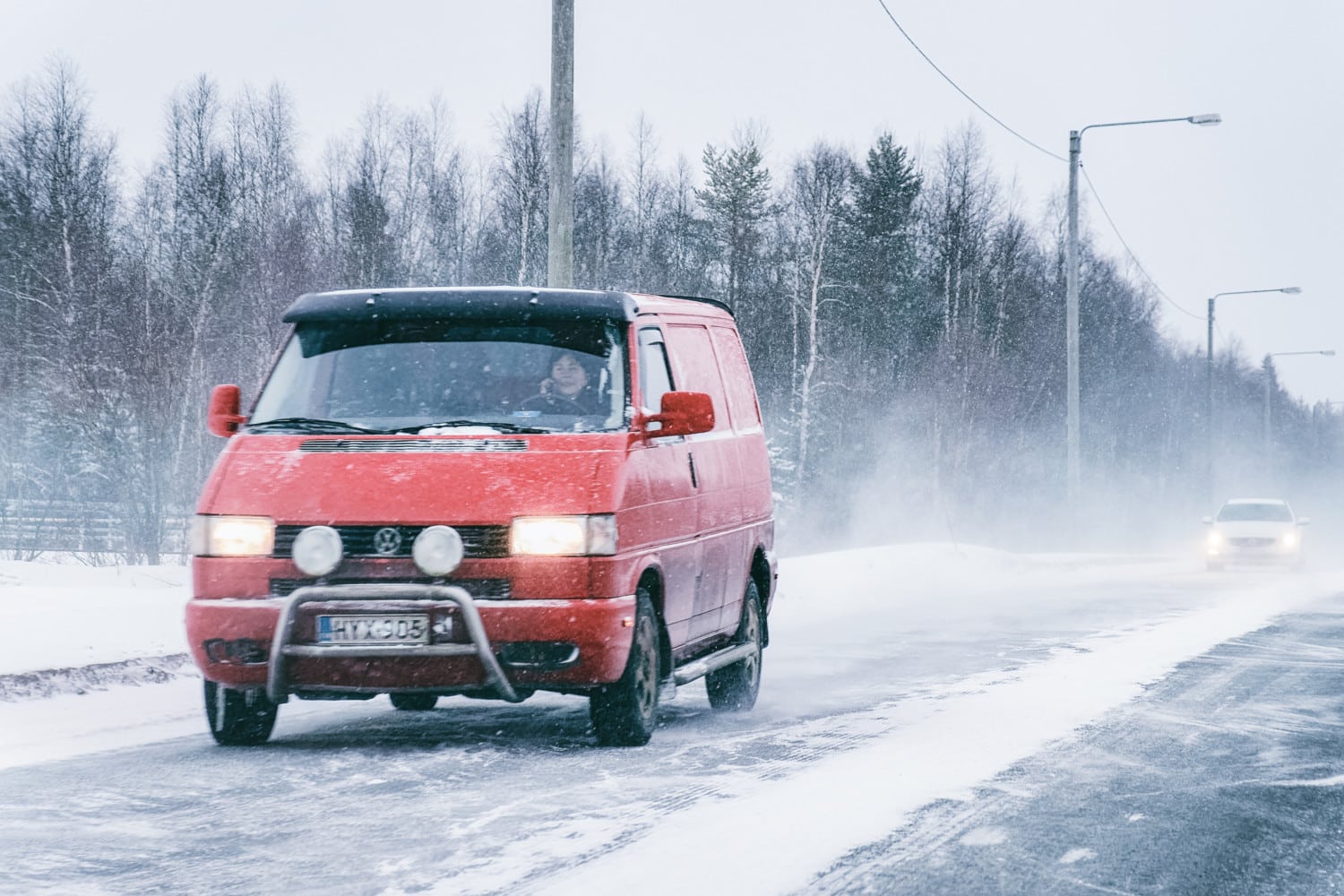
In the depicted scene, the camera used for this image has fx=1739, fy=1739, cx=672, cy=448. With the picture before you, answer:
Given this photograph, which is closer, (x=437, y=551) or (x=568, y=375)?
(x=437, y=551)

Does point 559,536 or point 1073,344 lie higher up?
point 1073,344

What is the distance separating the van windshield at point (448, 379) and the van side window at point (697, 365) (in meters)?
0.74

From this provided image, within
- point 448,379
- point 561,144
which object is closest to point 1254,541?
point 561,144

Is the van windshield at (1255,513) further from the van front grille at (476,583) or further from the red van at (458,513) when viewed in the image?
the van front grille at (476,583)

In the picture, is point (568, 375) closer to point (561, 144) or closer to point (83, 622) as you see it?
point (83, 622)

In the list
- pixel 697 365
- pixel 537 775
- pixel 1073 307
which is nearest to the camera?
pixel 537 775

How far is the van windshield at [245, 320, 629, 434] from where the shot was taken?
7.50m

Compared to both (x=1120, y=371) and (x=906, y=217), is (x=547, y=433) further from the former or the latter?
(x=1120, y=371)

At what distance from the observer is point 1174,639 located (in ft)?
45.3

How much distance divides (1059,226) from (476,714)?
7161 cm

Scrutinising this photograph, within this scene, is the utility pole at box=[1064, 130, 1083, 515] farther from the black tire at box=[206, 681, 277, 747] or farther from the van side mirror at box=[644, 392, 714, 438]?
the black tire at box=[206, 681, 277, 747]

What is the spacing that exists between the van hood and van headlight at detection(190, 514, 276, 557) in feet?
0.12

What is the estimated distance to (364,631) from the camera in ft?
22.4

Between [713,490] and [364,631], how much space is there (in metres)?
2.32
